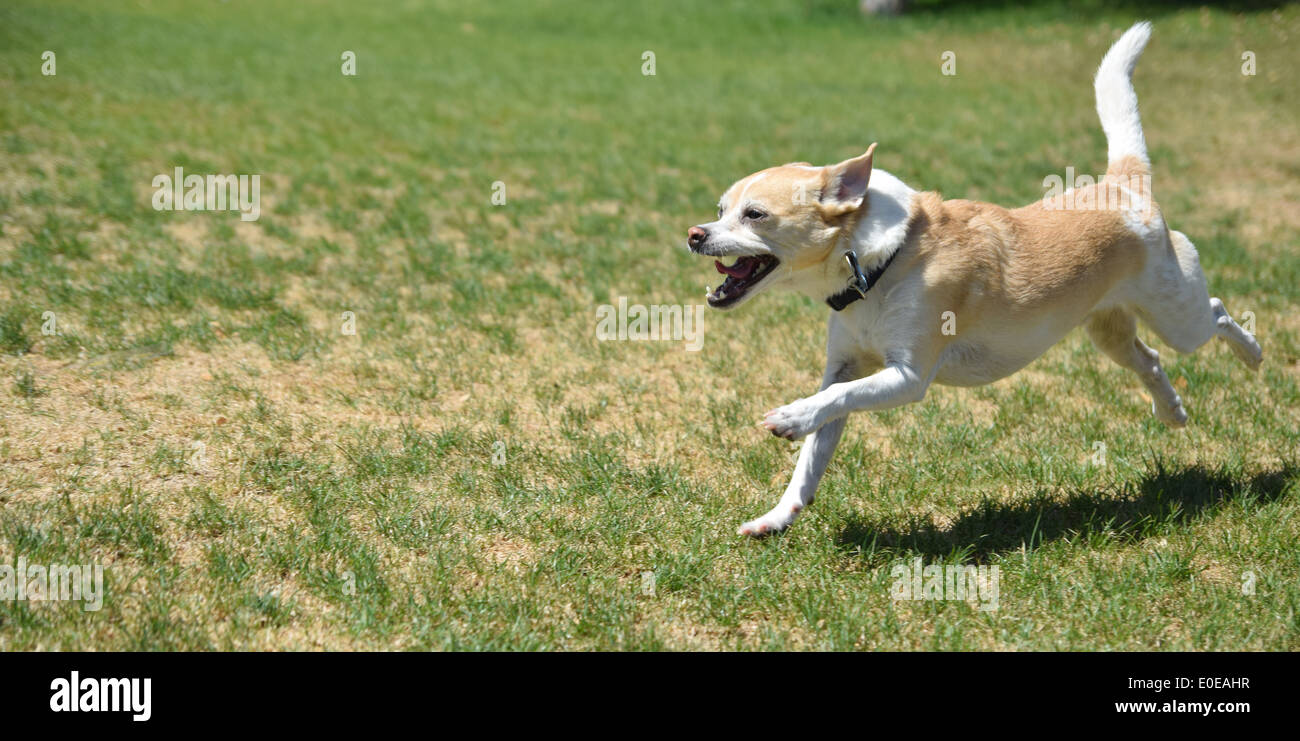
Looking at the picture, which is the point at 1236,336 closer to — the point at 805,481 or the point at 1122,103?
the point at 1122,103

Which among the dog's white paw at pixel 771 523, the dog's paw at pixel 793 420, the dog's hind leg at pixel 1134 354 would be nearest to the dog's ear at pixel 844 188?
the dog's paw at pixel 793 420

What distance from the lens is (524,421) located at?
599 cm

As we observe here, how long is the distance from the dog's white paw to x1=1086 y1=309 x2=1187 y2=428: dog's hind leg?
1988 mm

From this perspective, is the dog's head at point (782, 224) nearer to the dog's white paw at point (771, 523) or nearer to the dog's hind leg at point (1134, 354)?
the dog's white paw at point (771, 523)

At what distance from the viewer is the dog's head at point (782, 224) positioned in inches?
177

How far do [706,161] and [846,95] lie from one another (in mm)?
5459

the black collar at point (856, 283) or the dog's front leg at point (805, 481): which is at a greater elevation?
the black collar at point (856, 283)

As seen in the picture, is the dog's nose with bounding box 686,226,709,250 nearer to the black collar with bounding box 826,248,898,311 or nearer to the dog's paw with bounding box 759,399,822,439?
the black collar with bounding box 826,248,898,311

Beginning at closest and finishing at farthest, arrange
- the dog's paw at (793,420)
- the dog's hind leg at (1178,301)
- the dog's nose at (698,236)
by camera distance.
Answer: the dog's paw at (793,420) < the dog's nose at (698,236) < the dog's hind leg at (1178,301)

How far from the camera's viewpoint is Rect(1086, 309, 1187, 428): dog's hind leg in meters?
5.52

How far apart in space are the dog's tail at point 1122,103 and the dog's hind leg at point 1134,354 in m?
0.76

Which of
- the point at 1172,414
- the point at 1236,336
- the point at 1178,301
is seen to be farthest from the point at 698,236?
the point at 1236,336
